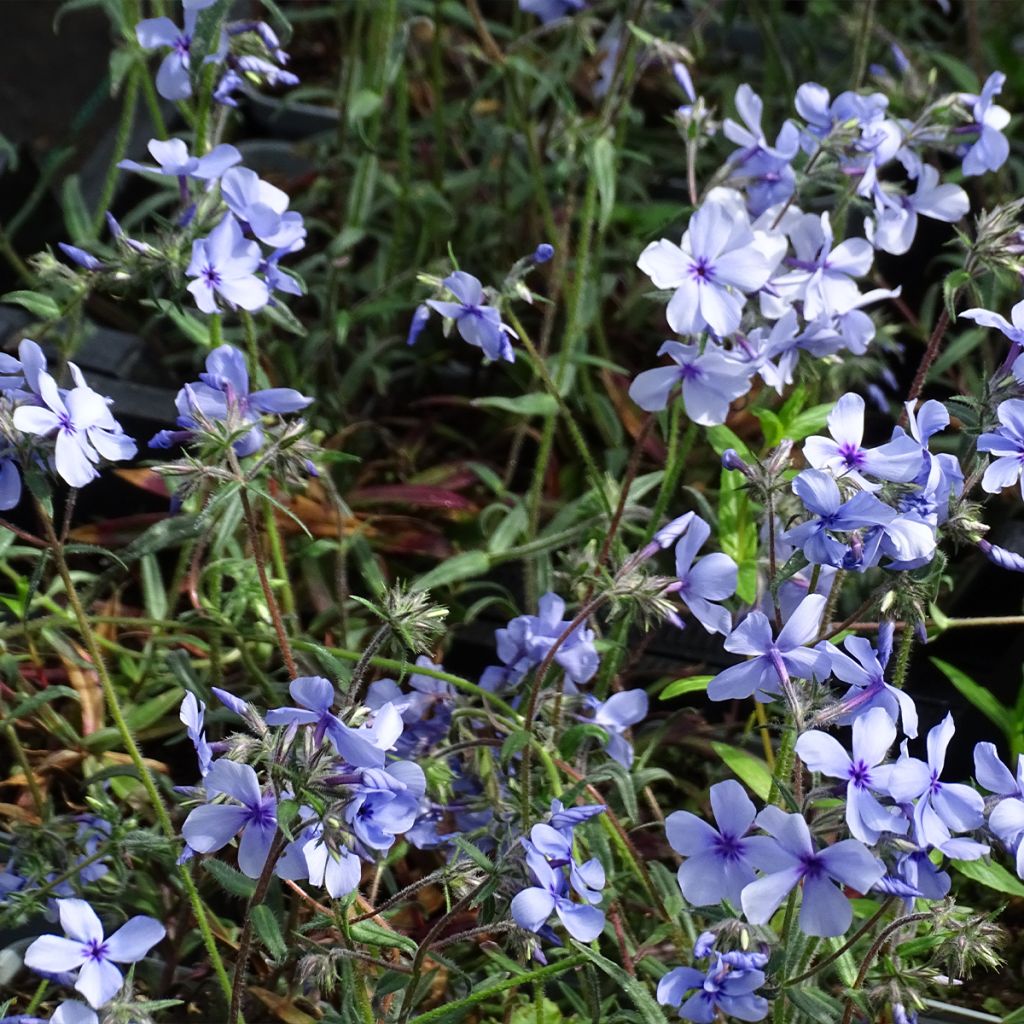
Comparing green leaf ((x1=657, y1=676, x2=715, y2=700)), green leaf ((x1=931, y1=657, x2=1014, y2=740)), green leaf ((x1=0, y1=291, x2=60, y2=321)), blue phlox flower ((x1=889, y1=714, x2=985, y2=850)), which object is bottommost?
green leaf ((x1=931, y1=657, x2=1014, y2=740))

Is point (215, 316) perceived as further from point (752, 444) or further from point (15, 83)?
point (15, 83)

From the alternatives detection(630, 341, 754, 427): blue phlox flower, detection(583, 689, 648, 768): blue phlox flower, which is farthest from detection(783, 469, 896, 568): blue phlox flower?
detection(583, 689, 648, 768): blue phlox flower

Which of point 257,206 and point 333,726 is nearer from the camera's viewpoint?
point 333,726

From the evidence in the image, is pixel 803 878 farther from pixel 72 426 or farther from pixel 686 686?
pixel 72 426

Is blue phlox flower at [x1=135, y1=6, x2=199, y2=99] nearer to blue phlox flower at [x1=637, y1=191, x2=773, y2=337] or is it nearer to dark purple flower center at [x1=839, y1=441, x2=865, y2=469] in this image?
blue phlox flower at [x1=637, y1=191, x2=773, y2=337]

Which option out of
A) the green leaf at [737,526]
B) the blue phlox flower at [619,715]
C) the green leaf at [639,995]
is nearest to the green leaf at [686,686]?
the blue phlox flower at [619,715]

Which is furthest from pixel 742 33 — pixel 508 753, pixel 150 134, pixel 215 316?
pixel 508 753

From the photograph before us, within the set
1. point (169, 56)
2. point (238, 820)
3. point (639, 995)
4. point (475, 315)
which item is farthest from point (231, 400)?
point (639, 995)
